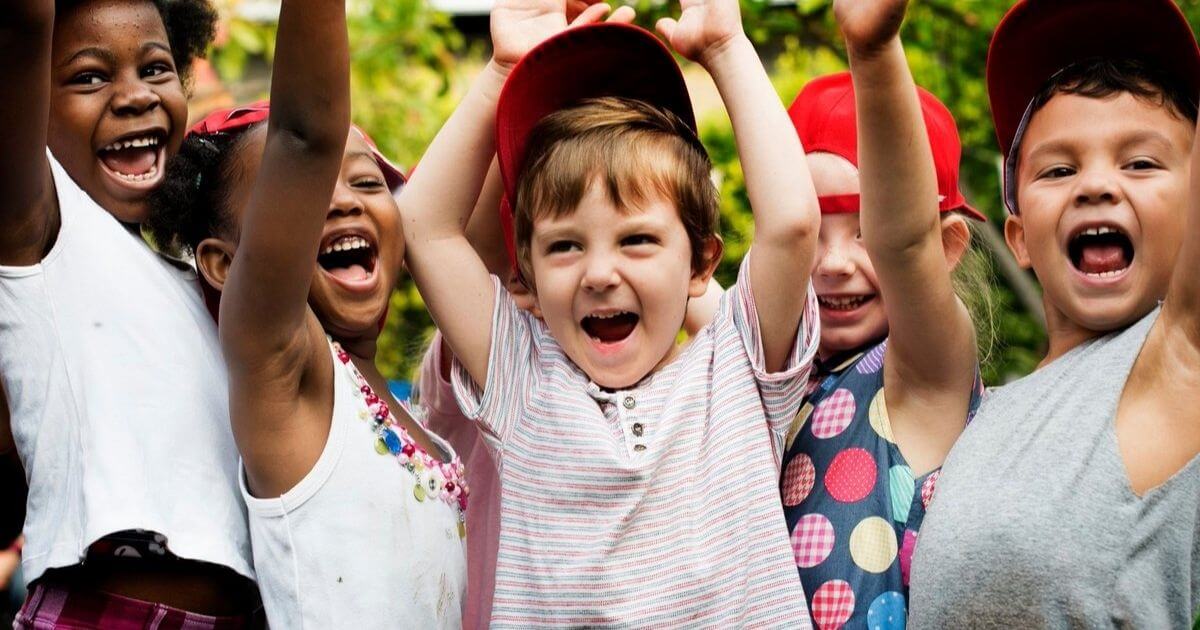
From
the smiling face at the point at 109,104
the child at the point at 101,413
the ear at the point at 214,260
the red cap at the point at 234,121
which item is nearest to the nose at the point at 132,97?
the smiling face at the point at 109,104

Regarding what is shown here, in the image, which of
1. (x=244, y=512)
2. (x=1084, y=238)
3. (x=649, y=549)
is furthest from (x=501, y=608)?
(x=1084, y=238)

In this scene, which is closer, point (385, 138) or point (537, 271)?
point (537, 271)

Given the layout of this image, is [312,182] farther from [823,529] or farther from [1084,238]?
[1084,238]

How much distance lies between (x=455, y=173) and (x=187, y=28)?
0.97 metres

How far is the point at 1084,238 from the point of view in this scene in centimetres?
261

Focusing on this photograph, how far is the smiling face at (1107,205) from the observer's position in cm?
252

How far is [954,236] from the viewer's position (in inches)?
118

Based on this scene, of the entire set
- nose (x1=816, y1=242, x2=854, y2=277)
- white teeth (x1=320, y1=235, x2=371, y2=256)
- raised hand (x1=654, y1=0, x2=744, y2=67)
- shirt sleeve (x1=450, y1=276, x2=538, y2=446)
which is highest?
raised hand (x1=654, y1=0, x2=744, y2=67)

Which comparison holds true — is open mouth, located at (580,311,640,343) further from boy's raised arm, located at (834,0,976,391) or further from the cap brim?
boy's raised arm, located at (834,0,976,391)

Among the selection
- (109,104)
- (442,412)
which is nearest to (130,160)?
(109,104)

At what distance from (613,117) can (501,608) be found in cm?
93

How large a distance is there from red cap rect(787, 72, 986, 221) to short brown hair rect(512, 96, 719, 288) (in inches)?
11.3

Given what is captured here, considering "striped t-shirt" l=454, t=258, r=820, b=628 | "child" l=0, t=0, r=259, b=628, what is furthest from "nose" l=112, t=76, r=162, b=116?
"striped t-shirt" l=454, t=258, r=820, b=628

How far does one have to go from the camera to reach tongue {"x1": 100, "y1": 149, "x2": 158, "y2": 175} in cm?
292
